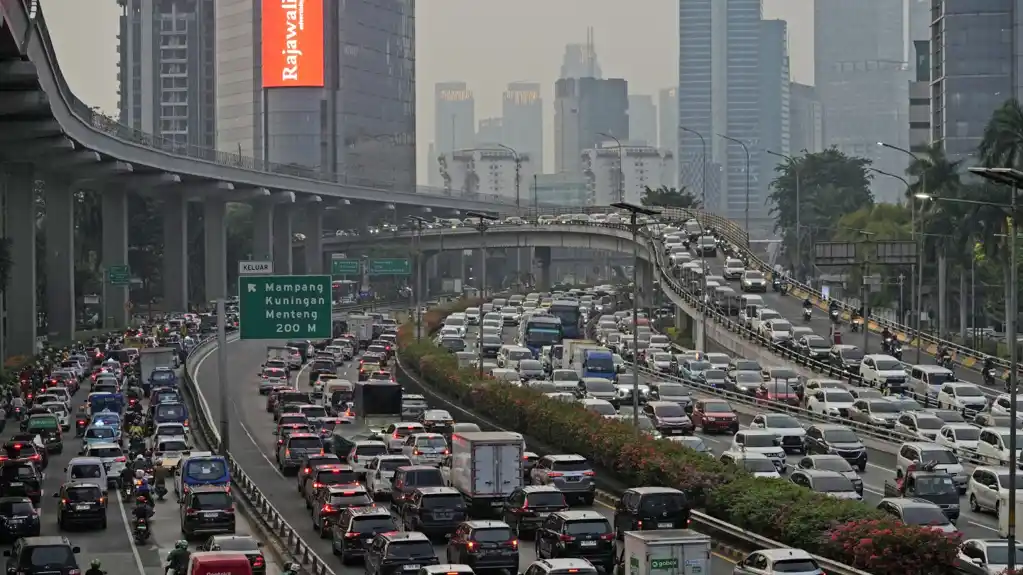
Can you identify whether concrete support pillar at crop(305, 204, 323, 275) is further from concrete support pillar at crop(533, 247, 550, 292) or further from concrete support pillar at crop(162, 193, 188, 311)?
concrete support pillar at crop(162, 193, 188, 311)

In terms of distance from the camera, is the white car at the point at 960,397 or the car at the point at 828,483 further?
the white car at the point at 960,397

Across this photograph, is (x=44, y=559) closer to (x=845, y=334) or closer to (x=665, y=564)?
(x=665, y=564)

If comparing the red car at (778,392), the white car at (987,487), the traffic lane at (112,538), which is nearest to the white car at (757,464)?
the white car at (987,487)

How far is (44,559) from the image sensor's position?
31.6m

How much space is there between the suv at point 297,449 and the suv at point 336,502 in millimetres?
12579

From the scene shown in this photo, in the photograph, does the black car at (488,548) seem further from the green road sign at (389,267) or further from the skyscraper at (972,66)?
the skyscraper at (972,66)

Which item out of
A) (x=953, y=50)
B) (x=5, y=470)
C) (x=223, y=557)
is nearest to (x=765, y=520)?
(x=223, y=557)

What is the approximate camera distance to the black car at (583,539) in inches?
1257

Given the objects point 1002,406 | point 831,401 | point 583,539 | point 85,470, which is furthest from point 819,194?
point 583,539

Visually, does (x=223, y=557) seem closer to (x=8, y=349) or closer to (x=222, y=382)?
(x=222, y=382)

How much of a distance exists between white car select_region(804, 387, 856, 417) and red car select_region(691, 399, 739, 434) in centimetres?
304

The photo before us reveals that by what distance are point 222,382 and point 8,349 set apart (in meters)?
51.8

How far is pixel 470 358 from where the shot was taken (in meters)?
82.4

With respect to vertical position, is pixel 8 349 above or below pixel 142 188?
below
